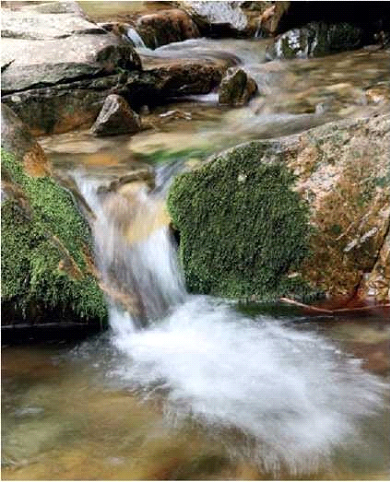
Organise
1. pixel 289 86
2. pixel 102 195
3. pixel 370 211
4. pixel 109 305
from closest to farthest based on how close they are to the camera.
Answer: pixel 109 305, pixel 370 211, pixel 102 195, pixel 289 86

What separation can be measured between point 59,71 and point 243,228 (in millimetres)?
3416

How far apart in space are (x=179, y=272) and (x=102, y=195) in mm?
878

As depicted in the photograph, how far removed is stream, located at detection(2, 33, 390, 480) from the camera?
10.2 feet

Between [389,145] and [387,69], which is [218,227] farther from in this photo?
[387,69]

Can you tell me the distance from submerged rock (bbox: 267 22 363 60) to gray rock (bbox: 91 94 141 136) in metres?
3.91

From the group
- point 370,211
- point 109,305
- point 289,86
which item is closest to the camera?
point 109,305

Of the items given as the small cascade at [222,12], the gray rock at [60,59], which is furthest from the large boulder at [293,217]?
the small cascade at [222,12]

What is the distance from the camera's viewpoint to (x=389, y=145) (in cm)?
488

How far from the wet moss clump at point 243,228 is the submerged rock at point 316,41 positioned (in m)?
5.75

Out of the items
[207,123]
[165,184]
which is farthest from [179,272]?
[207,123]

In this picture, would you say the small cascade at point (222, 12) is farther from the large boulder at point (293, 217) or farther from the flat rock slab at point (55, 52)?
the large boulder at point (293, 217)

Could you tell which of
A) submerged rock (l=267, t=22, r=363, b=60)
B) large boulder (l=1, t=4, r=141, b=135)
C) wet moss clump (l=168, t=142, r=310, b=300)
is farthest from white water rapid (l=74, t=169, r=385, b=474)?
submerged rock (l=267, t=22, r=363, b=60)

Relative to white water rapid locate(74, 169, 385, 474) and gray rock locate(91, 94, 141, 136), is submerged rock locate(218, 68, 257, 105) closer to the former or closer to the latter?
gray rock locate(91, 94, 141, 136)

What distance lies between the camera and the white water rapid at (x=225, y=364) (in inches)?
132
